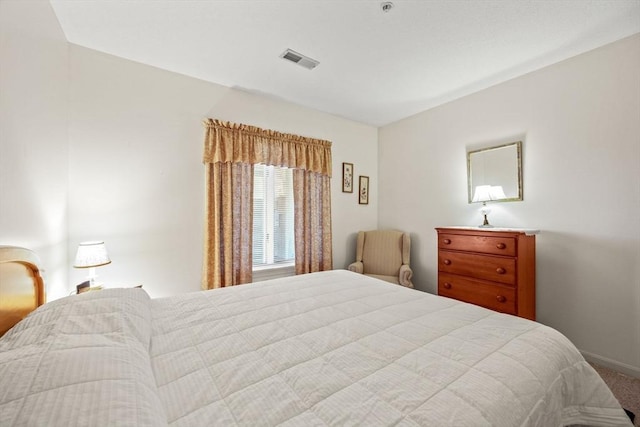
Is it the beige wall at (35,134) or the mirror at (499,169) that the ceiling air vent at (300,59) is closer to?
the beige wall at (35,134)

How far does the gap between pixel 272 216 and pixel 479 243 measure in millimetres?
2319

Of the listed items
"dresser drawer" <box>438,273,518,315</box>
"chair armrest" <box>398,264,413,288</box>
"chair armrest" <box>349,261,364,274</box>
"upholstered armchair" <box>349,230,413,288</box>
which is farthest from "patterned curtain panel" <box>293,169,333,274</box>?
"dresser drawer" <box>438,273,518,315</box>

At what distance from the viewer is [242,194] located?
2.90 metres

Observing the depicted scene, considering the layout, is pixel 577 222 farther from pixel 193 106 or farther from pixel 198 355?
pixel 193 106

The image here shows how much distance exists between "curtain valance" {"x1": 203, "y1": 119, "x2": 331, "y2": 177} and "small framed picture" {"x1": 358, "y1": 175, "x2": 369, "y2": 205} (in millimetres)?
692

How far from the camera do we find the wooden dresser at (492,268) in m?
2.25

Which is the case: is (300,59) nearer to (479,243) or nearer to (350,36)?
(350,36)

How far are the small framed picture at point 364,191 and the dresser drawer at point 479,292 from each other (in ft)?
5.31

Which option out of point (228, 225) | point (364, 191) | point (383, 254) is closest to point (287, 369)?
point (228, 225)

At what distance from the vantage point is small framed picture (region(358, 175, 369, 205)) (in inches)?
158

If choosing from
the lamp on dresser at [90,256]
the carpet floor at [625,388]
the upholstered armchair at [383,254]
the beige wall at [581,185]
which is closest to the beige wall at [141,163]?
the lamp on dresser at [90,256]

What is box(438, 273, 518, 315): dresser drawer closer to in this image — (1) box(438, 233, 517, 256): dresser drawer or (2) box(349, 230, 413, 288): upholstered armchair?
(1) box(438, 233, 517, 256): dresser drawer

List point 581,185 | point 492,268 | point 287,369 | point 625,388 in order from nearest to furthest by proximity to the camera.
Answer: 1. point 287,369
2. point 625,388
3. point 581,185
4. point 492,268

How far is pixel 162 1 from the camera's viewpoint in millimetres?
1714
